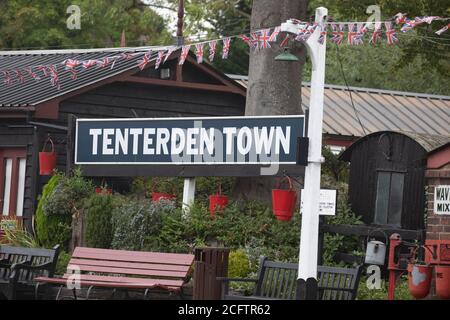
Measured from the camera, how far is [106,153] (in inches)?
760

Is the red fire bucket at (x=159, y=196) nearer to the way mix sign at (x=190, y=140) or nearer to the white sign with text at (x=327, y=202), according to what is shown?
the way mix sign at (x=190, y=140)

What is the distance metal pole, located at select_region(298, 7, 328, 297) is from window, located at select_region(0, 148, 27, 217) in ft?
31.5

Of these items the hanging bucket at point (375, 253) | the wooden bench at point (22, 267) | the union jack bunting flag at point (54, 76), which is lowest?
the wooden bench at point (22, 267)

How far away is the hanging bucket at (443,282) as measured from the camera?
14547mm

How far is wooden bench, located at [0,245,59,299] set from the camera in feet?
51.5

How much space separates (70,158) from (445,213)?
7.17 meters

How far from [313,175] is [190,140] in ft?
16.3

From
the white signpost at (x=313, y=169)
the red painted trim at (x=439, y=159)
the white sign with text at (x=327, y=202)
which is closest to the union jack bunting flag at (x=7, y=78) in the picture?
the white sign with text at (x=327, y=202)

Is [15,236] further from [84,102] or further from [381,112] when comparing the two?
[381,112]

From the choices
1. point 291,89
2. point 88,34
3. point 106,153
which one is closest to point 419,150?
point 291,89

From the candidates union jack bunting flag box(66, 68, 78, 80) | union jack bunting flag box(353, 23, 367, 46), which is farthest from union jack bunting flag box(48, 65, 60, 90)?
→ union jack bunting flag box(353, 23, 367, 46)

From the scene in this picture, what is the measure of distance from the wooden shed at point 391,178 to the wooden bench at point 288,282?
2600 millimetres

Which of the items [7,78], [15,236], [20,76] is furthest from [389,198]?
[7,78]

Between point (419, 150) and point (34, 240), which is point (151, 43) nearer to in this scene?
point (34, 240)
